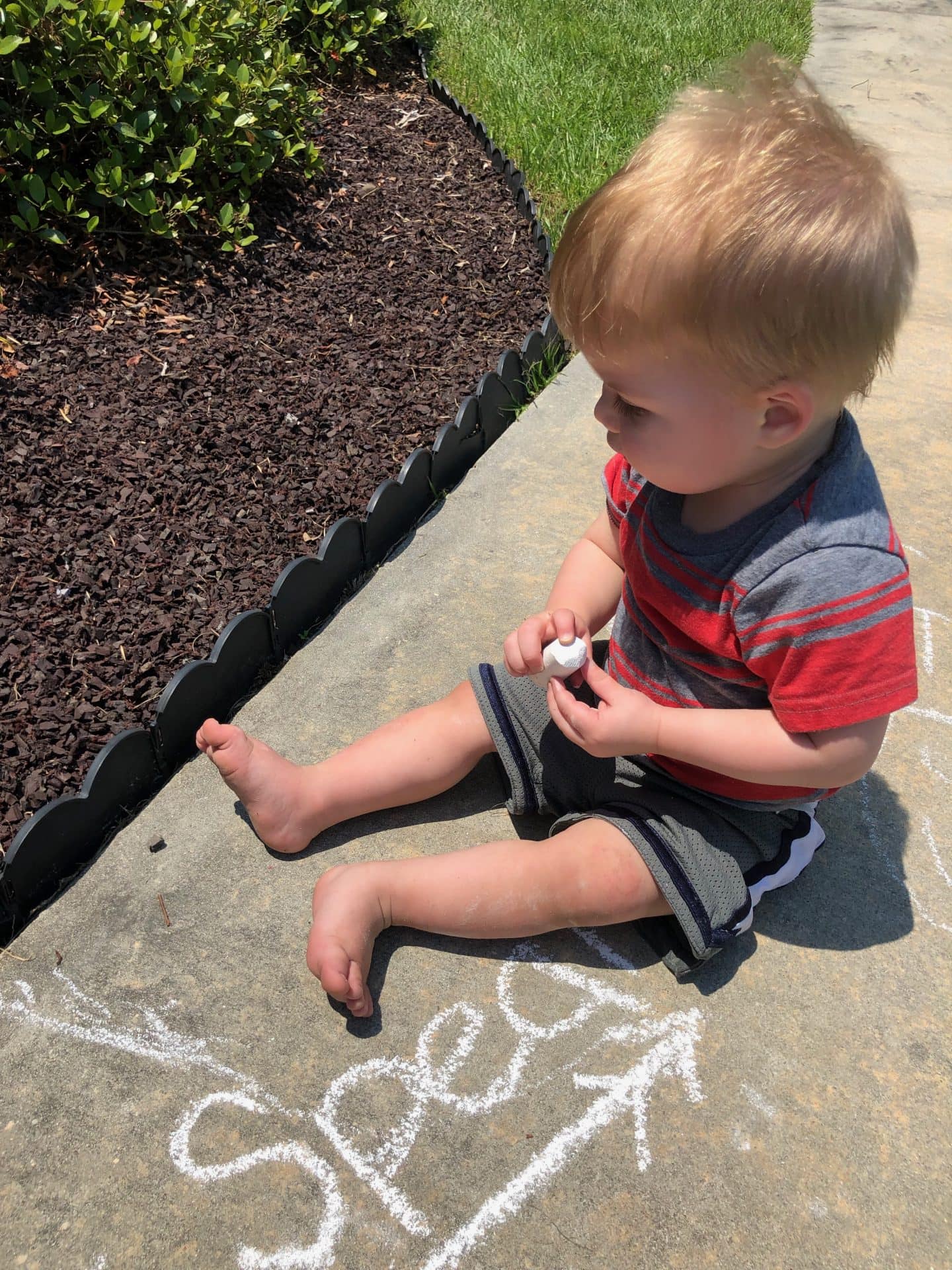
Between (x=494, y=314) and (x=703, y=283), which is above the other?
(x=703, y=283)

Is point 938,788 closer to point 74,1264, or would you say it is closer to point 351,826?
point 351,826

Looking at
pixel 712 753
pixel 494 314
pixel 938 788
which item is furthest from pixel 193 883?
pixel 494 314

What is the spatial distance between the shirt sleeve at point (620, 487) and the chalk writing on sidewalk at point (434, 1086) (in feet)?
2.51

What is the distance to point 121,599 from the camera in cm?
230

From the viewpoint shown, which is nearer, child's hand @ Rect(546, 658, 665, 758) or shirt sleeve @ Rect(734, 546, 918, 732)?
shirt sleeve @ Rect(734, 546, 918, 732)

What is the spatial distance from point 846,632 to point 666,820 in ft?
1.52

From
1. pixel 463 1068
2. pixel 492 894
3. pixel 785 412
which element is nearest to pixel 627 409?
pixel 785 412

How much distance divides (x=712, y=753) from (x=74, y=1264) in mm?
1131

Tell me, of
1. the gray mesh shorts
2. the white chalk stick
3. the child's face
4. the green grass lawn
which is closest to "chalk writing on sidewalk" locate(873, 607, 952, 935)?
the gray mesh shorts

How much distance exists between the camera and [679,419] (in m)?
1.43

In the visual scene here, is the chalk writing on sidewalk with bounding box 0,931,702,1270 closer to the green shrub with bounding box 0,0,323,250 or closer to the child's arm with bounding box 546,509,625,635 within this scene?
the child's arm with bounding box 546,509,625,635

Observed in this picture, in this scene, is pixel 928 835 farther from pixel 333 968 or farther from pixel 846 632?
pixel 333 968

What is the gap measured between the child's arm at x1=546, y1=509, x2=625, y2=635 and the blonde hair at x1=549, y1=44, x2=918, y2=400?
619 millimetres

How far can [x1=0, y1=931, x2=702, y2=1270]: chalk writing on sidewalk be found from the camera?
1.46 m
